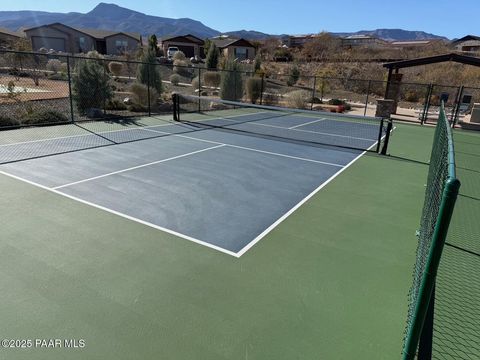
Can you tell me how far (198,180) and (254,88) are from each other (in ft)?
50.1

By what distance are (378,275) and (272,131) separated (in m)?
9.71

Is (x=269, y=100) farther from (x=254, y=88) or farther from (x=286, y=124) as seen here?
(x=286, y=124)

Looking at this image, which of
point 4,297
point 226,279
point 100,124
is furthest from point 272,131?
point 4,297

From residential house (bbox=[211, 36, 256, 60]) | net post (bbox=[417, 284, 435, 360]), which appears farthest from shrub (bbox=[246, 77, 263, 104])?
residential house (bbox=[211, 36, 256, 60])

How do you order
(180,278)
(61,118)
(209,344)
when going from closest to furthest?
(209,344), (180,278), (61,118)

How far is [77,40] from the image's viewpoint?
218 feet

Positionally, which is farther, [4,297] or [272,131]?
[272,131]

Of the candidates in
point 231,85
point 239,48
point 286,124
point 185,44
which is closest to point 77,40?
point 185,44

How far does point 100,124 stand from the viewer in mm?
12977

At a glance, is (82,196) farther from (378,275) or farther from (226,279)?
(378,275)

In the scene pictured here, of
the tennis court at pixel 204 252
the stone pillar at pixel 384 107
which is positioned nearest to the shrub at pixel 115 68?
the stone pillar at pixel 384 107

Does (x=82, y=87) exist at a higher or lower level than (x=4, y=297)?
higher

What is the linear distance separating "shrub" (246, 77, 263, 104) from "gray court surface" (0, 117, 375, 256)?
11.1 m

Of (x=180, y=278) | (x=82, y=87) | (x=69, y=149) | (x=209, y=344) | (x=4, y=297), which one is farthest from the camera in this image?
(x=82, y=87)
